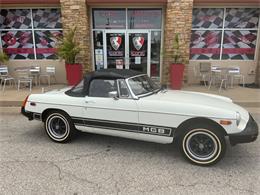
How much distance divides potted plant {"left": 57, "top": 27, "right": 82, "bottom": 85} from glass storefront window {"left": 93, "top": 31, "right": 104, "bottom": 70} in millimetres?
1161

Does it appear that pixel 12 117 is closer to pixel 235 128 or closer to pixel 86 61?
pixel 86 61

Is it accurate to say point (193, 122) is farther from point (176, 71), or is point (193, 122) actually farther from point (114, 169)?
point (176, 71)

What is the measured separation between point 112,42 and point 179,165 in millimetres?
7404

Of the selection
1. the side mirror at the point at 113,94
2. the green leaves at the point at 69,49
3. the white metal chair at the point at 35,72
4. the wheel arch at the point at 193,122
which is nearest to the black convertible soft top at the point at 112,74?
the side mirror at the point at 113,94

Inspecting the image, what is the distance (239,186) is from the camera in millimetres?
2990

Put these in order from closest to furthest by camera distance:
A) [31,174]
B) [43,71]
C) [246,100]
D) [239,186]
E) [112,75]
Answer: [239,186], [31,174], [112,75], [246,100], [43,71]

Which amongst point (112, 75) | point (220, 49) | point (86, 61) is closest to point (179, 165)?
point (112, 75)

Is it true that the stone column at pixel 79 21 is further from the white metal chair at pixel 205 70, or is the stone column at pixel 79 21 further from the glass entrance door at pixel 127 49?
the white metal chair at pixel 205 70

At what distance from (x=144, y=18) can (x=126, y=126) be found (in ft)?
22.8

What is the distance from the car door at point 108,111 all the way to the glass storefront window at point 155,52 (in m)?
6.20

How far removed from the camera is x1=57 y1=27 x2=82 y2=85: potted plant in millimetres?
8320

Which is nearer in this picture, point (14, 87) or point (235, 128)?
point (235, 128)

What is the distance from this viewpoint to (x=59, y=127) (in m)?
4.51

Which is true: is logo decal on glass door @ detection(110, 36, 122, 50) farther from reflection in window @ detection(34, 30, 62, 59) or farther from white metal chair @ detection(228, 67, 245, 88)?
white metal chair @ detection(228, 67, 245, 88)
